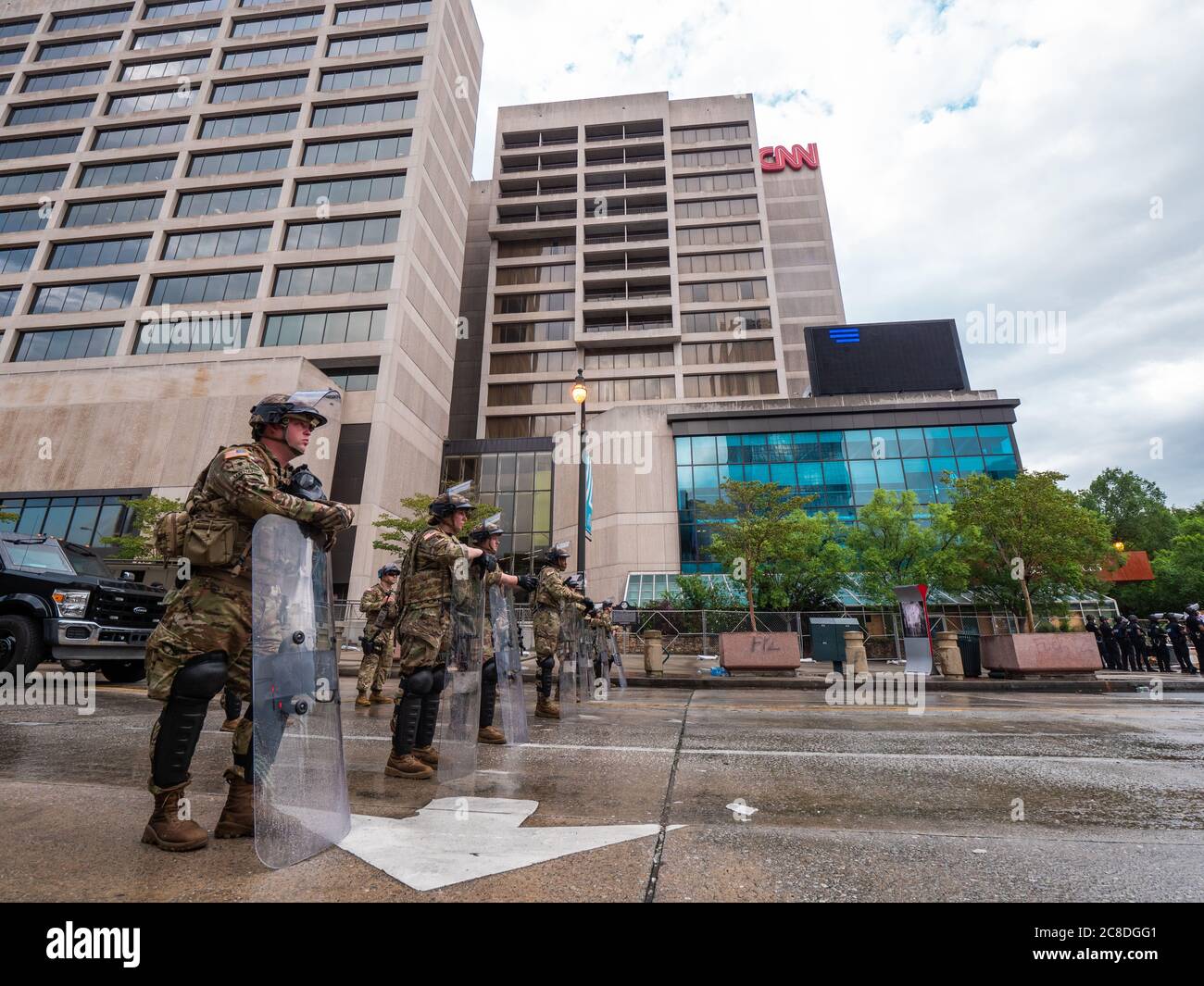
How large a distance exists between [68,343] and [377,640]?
41.8m

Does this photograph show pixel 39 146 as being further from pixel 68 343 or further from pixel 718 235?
pixel 718 235

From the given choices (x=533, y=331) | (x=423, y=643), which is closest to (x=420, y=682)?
(x=423, y=643)

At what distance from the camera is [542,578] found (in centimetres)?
786

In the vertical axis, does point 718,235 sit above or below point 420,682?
above

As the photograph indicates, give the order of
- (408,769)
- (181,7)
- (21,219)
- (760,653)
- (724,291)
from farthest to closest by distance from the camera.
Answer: (724,291)
(181,7)
(21,219)
(760,653)
(408,769)

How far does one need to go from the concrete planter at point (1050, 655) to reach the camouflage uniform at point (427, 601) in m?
14.4

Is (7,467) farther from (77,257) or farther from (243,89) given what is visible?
(243,89)

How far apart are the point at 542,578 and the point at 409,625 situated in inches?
140

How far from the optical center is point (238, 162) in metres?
38.8

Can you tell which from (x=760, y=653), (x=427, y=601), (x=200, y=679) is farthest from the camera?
(x=760, y=653)

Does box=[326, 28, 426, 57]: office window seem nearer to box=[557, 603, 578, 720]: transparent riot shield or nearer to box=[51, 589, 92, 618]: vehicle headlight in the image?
box=[51, 589, 92, 618]: vehicle headlight

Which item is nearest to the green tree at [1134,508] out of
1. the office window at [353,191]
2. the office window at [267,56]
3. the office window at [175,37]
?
the office window at [353,191]

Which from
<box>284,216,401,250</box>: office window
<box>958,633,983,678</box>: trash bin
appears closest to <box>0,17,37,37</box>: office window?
<box>284,216,401,250</box>: office window
